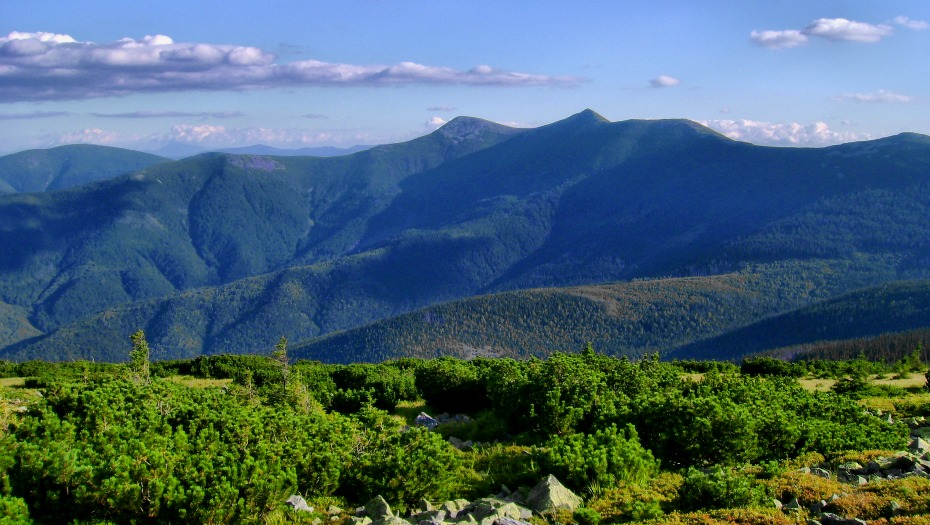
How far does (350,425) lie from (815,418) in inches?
669

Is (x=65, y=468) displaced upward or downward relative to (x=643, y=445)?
upward

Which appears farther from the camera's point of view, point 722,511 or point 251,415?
point 251,415

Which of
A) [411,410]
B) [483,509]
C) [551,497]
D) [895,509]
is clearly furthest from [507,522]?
[411,410]

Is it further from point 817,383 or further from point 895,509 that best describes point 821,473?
point 817,383

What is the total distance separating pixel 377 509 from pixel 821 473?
1299cm

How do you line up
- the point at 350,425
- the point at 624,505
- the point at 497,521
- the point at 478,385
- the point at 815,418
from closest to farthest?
1. the point at 497,521
2. the point at 624,505
3. the point at 350,425
4. the point at 815,418
5. the point at 478,385

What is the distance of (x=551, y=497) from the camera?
19797 millimetres

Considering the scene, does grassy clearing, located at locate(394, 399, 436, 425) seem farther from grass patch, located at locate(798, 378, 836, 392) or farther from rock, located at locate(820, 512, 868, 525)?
grass patch, located at locate(798, 378, 836, 392)

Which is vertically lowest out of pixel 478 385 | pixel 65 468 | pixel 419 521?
pixel 478 385

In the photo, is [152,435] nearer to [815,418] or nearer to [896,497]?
[896,497]

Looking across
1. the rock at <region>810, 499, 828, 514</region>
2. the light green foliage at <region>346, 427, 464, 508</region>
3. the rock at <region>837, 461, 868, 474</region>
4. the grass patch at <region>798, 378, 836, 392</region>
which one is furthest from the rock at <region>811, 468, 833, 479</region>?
the grass patch at <region>798, 378, 836, 392</region>

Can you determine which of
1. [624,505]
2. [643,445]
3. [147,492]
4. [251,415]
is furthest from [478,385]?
[147,492]

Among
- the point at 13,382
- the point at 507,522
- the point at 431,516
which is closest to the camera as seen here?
the point at 507,522

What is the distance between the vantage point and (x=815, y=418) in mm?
27516
